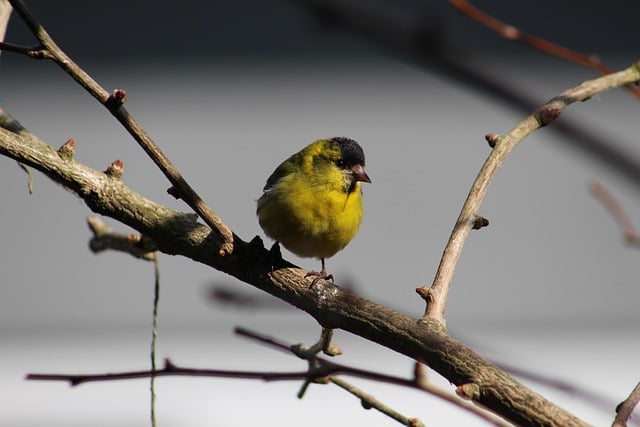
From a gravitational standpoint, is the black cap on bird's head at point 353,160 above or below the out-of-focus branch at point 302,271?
above

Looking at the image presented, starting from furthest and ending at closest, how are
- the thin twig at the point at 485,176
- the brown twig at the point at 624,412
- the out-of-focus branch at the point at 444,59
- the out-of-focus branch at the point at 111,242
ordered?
the out-of-focus branch at the point at 111,242
the thin twig at the point at 485,176
the brown twig at the point at 624,412
the out-of-focus branch at the point at 444,59

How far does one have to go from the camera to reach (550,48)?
150 cm

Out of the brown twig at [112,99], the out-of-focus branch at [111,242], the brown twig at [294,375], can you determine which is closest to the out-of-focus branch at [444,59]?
the brown twig at [294,375]

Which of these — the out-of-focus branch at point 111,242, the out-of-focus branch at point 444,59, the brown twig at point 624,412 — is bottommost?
the brown twig at point 624,412

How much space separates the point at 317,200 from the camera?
10.6 ft

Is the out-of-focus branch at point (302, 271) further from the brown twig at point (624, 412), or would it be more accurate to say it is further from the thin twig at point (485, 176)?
the brown twig at point (624, 412)

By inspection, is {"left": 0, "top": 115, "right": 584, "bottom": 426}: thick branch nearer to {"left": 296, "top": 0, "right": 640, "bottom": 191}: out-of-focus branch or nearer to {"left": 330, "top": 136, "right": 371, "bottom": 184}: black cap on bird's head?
{"left": 296, "top": 0, "right": 640, "bottom": 191}: out-of-focus branch

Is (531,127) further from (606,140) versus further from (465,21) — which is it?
(465,21)

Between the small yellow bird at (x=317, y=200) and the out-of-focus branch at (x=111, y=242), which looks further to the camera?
the small yellow bird at (x=317, y=200)

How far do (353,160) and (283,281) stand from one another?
1.72 metres

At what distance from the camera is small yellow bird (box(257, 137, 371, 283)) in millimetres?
3109

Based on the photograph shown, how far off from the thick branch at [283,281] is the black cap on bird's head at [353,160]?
62.0 inches

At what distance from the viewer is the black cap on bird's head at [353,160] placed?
3.48 meters

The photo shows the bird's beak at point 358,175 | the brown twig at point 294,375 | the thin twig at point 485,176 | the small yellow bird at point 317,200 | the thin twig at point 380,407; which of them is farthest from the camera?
the bird's beak at point 358,175
